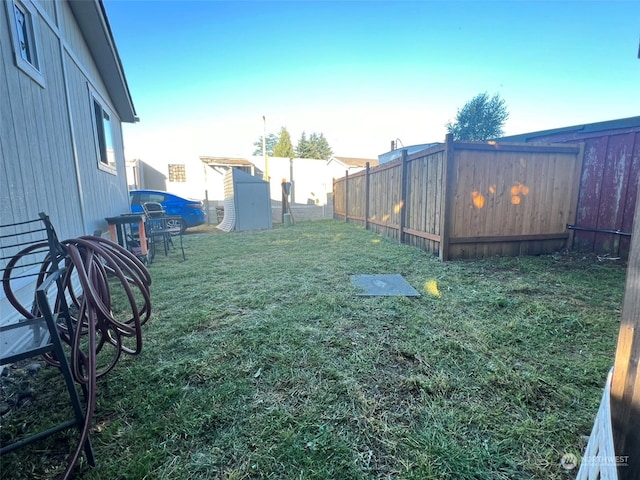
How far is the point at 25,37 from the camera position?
8.86 ft

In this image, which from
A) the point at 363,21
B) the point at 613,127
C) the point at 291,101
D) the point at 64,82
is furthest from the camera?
the point at 291,101

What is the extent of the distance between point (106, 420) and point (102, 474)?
0.37 meters

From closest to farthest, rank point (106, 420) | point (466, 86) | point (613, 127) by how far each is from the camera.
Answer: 1. point (106, 420)
2. point (613, 127)
3. point (466, 86)

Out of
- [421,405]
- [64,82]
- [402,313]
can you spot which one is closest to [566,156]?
[402,313]

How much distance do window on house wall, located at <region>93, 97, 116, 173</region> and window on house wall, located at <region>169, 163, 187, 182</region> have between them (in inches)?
445

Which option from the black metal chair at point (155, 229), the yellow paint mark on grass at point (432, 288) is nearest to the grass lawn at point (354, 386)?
the yellow paint mark on grass at point (432, 288)

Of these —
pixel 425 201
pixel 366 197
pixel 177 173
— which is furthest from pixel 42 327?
pixel 177 173

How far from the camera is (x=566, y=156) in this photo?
4672 millimetres

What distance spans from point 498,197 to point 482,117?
52.5 feet

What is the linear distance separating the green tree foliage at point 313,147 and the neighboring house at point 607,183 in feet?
119

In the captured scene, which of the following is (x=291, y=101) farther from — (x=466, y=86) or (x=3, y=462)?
(x=3, y=462)

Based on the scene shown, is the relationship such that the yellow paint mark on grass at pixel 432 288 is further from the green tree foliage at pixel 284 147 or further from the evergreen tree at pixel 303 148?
the evergreen tree at pixel 303 148

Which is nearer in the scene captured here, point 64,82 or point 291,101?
point 64,82

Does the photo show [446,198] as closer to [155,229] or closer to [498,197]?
[498,197]
